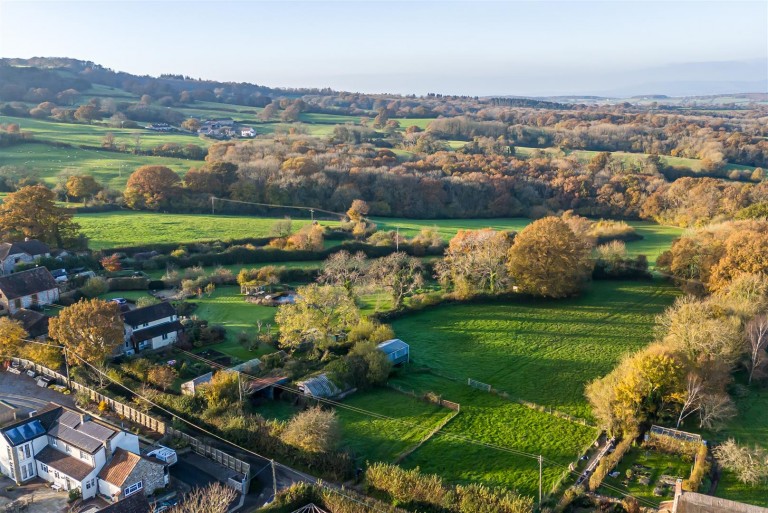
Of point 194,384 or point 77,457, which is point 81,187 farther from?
point 77,457

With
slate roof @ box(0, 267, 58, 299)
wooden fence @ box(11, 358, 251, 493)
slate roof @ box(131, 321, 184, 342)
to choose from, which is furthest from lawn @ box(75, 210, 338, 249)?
wooden fence @ box(11, 358, 251, 493)

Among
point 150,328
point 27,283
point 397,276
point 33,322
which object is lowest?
point 150,328

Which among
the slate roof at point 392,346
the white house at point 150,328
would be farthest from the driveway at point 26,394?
the slate roof at point 392,346

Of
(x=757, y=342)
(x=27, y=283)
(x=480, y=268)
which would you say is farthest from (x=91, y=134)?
(x=757, y=342)

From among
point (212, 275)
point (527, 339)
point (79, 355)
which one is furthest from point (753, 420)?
point (212, 275)

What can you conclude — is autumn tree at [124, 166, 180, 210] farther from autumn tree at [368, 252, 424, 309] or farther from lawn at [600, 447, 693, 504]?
lawn at [600, 447, 693, 504]

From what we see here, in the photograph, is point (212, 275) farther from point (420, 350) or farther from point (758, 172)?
point (758, 172)
